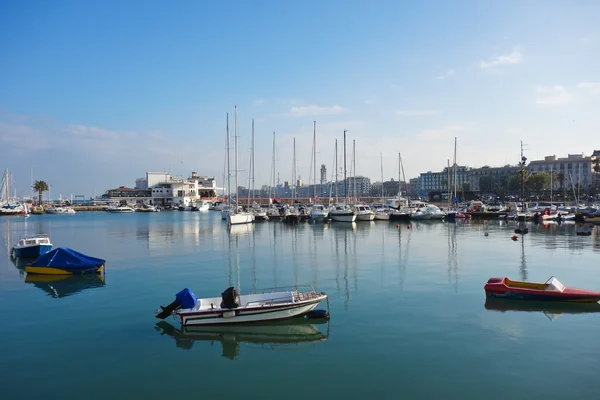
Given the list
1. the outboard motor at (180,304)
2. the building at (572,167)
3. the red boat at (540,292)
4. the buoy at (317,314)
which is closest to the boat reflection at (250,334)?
the buoy at (317,314)

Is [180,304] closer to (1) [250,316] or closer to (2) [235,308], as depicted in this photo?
(2) [235,308]

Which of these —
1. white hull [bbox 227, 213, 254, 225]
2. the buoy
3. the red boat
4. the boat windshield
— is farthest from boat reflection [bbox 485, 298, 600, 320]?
white hull [bbox 227, 213, 254, 225]

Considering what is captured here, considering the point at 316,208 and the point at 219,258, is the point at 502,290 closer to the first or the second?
the point at 219,258

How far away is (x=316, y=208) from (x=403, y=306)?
222 feet

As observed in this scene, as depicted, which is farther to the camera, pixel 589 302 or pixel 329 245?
pixel 329 245

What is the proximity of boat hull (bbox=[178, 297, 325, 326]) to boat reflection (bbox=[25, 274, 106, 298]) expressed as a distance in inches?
461

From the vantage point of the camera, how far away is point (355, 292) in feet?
76.5

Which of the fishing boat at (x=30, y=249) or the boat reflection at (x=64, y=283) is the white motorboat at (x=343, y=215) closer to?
the fishing boat at (x=30, y=249)

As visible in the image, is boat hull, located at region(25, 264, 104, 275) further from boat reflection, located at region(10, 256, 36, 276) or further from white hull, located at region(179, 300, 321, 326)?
white hull, located at region(179, 300, 321, 326)

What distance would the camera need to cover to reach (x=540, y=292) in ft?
68.7

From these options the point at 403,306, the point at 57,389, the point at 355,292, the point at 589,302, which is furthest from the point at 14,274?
the point at 589,302

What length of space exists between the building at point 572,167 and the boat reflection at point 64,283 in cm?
16733

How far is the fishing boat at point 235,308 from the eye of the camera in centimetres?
1752

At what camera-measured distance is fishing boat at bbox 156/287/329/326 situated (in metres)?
17.5
